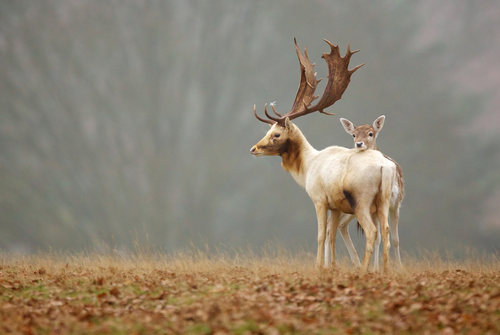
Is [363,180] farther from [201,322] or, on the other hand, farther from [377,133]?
[201,322]

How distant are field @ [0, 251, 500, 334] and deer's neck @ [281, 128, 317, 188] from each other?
2.25m

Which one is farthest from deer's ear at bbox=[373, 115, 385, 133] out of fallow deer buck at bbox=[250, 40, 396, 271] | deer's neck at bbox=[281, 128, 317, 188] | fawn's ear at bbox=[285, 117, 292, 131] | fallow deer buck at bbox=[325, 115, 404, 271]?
fawn's ear at bbox=[285, 117, 292, 131]

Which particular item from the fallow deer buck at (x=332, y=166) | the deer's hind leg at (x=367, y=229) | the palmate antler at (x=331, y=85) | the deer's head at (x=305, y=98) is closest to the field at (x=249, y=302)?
the deer's hind leg at (x=367, y=229)

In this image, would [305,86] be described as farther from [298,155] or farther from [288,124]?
[298,155]

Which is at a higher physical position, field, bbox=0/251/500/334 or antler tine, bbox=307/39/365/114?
antler tine, bbox=307/39/365/114

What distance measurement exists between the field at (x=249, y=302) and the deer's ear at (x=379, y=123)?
3471mm

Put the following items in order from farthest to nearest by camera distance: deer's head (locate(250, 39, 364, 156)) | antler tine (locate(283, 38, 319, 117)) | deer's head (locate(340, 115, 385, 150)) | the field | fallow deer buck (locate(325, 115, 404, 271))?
1. antler tine (locate(283, 38, 319, 117))
2. deer's head (locate(250, 39, 364, 156))
3. deer's head (locate(340, 115, 385, 150))
4. fallow deer buck (locate(325, 115, 404, 271))
5. the field

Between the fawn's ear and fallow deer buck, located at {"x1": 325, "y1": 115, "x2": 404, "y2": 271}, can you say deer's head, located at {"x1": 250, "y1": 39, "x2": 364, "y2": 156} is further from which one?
fallow deer buck, located at {"x1": 325, "y1": 115, "x2": 404, "y2": 271}

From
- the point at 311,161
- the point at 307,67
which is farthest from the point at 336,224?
the point at 307,67

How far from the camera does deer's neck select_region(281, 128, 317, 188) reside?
1120 centimetres

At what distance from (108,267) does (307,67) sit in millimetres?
7407

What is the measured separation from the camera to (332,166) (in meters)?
10.0

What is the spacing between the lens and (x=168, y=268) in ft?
36.0

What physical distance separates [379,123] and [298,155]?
2.14 m
